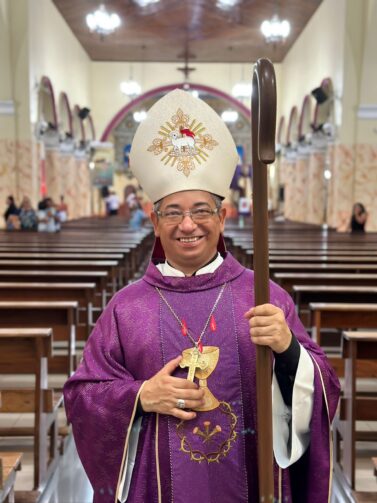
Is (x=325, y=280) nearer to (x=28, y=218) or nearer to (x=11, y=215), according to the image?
(x=28, y=218)

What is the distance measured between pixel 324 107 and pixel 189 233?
684 inches

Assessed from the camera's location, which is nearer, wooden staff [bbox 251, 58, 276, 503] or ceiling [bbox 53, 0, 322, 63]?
wooden staff [bbox 251, 58, 276, 503]

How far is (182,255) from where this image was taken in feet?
5.92

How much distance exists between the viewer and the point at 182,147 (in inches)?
73.2

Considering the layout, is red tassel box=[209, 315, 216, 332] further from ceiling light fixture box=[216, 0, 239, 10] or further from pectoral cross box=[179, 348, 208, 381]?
ceiling light fixture box=[216, 0, 239, 10]

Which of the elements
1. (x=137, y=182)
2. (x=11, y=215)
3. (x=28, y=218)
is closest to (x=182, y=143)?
(x=137, y=182)

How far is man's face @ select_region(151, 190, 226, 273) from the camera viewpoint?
1.79 meters

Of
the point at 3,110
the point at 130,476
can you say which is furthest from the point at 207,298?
the point at 3,110

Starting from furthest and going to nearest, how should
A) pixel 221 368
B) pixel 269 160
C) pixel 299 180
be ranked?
pixel 299 180 → pixel 221 368 → pixel 269 160

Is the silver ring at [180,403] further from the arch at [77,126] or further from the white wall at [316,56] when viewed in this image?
the arch at [77,126]

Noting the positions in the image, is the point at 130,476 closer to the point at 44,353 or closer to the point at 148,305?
the point at 148,305

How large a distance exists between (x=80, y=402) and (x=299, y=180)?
20461mm

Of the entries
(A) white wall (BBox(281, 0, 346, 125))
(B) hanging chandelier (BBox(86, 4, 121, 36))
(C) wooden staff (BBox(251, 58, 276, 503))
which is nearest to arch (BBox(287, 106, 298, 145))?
(A) white wall (BBox(281, 0, 346, 125))

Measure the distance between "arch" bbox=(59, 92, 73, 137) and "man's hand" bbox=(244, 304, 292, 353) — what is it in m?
19.1
